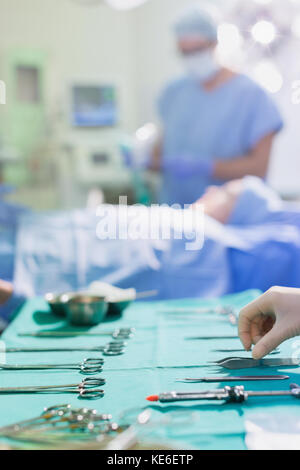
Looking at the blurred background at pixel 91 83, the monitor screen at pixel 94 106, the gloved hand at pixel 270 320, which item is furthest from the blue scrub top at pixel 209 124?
the gloved hand at pixel 270 320

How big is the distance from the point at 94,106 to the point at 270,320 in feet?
10.0

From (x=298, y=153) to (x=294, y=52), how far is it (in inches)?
21.6

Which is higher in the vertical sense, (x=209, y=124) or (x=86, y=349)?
(x=209, y=124)

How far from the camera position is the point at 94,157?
351 cm

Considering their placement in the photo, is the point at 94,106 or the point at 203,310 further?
the point at 94,106

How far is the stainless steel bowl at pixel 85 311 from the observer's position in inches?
37.7

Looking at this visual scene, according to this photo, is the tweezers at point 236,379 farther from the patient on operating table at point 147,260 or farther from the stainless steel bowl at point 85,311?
the patient on operating table at point 147,260

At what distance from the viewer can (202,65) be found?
2.26m

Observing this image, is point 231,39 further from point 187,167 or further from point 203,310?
point 203,310

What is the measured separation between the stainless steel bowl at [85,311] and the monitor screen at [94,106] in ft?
8.94

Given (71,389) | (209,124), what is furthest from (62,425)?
(209,124)

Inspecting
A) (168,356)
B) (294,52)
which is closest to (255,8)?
(294,52)
